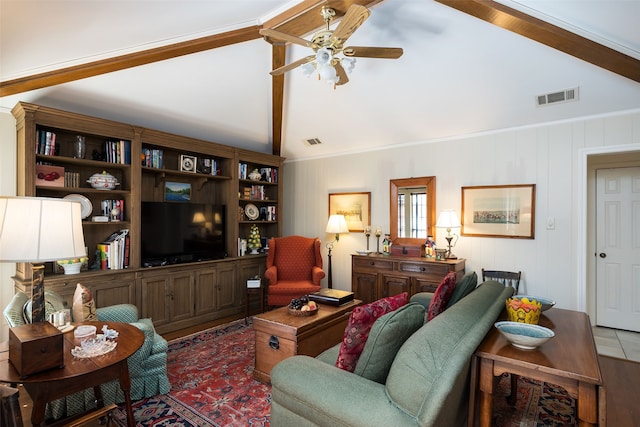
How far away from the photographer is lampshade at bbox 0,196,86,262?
1.50m

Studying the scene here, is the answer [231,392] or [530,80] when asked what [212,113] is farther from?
[530,80]

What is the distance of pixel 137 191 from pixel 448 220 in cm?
363

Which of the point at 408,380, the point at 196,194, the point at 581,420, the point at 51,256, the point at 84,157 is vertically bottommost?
the point at 581,420

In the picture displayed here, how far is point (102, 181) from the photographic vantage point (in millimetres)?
3475

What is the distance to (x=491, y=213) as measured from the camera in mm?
3936

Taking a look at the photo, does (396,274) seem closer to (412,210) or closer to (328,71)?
(412,210)

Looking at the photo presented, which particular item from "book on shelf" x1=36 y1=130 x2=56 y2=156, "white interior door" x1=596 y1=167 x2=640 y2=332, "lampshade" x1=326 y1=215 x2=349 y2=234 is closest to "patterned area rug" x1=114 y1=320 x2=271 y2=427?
"lampshade" x1=326 y1=215 x2=349 y2=234

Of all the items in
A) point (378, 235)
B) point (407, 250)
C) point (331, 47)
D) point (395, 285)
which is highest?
point (331, 47)

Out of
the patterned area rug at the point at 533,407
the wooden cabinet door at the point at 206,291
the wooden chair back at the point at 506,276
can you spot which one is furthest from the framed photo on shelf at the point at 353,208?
the patterned area rug at the point at 533,407

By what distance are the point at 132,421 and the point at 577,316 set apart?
288cm

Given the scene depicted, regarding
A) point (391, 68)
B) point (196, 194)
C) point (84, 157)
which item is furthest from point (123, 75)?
point (391, 68)

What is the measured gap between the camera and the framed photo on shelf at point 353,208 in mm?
4906

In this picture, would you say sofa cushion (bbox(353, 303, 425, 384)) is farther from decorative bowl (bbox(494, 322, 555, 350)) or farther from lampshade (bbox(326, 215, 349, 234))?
lampshade (bbox(326, 215, 349, 234))


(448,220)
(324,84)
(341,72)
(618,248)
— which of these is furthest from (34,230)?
(618,248)
